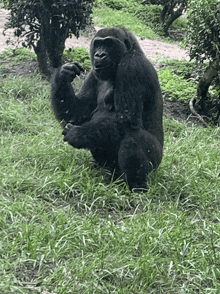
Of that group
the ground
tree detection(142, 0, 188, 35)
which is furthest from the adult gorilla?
tree detection(142, 0, 188, 35)

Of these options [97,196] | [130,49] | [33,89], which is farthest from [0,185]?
[33,89]

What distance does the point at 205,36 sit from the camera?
22.3 ft

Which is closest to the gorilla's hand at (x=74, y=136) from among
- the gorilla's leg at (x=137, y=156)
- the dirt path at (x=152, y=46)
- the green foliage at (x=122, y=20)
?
the gorilla's leg at (x=137, y=156)

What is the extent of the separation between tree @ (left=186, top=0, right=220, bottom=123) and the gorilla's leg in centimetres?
290

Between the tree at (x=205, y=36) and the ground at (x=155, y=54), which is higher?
the tree at (x=205, y=36)

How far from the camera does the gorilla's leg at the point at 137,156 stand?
13.5 ft

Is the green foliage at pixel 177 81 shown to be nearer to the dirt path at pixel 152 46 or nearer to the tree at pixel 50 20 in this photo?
the dirt path at pixel 152 46

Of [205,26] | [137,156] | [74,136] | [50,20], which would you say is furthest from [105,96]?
[50,20]

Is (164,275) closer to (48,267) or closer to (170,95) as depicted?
(48,267)

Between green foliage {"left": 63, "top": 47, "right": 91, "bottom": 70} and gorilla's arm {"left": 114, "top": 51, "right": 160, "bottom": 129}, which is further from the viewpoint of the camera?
green foliage {"left": 63, "top": 47, "right": 91, "bottom": 70}

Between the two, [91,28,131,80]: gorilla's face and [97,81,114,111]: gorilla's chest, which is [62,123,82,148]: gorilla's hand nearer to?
[97,81,114,111]: gorilla's chest

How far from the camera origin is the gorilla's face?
415 cm

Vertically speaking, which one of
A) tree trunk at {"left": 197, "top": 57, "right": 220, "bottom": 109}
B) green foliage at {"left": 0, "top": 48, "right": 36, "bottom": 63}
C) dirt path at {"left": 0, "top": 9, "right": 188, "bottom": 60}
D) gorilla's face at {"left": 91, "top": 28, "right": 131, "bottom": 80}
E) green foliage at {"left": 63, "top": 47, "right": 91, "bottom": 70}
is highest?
gorilla's face at {"left": 91, "top": 28, "right": 131, "bottom": 80}

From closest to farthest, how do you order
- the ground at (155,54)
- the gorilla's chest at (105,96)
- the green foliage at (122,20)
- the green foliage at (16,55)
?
the gorilla's chest at (105,96) → the ground at (155,54) → the green foliage at (16,55) → the green foliage at (122,20)
